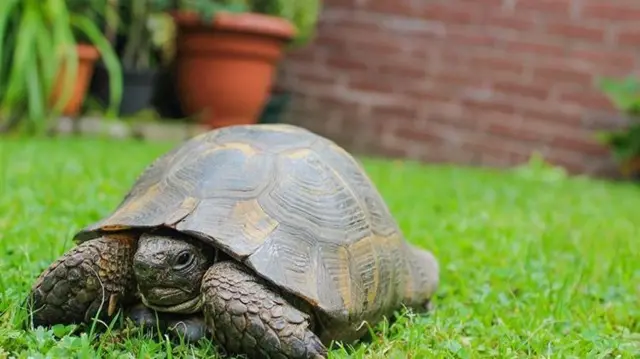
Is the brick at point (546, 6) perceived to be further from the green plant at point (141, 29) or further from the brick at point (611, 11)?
the green plant at point (141, 29)

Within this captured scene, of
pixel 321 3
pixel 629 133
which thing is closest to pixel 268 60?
pixel 321 3

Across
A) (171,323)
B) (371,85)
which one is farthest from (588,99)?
(171,323)

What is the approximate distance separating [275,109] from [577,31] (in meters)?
2.60

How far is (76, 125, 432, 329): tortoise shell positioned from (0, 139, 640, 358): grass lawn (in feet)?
0.44

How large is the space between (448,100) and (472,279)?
4.63 metres

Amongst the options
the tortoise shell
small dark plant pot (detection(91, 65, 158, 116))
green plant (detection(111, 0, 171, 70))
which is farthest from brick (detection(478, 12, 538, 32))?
the tortoise shell

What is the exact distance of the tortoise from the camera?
5.17ft

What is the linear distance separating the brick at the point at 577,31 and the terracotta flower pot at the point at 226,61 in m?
2.11

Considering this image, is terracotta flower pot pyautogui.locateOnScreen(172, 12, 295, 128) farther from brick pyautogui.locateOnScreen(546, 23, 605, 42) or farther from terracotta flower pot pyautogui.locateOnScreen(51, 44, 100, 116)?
brick pyautogui.locateOnScreen(546, 23, 605, 42)

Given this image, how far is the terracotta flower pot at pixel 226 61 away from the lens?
618cm

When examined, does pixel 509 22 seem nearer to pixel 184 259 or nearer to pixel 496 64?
pixel 496 64

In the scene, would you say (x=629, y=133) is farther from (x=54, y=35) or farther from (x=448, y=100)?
(x=54, y=35)

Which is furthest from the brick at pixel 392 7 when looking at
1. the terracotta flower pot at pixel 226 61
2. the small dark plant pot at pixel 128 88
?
the small dark plant pot at pixel 128 88

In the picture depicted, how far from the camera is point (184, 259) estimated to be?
1.65m
